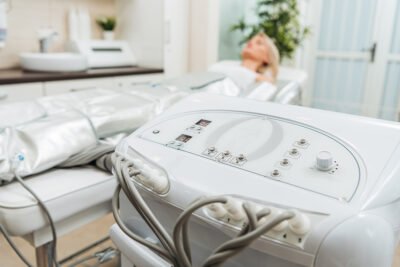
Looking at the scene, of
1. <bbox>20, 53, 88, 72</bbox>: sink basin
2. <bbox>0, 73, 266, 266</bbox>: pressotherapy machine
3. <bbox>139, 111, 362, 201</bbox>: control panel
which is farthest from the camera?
<bbox>20, 53, 88, 72</bbox>: sink basin

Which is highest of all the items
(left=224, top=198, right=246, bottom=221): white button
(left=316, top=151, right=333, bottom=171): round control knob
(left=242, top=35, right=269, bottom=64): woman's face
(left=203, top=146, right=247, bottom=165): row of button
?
(left=242, top=35, right=269, bottom=64): woman's face

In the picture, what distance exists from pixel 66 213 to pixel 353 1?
→ 3.93 metres

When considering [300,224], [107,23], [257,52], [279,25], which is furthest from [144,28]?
[300,224]

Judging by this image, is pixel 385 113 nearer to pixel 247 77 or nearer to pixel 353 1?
pixel 353 1

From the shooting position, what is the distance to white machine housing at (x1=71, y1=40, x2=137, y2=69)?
2.65 metres

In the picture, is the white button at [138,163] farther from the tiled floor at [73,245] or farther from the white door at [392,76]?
the white door at [392,76]

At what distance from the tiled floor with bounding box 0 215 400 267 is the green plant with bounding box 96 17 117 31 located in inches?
71.7

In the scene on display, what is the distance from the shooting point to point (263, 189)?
50cm

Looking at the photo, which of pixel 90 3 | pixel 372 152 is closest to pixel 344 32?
pixel 90 3

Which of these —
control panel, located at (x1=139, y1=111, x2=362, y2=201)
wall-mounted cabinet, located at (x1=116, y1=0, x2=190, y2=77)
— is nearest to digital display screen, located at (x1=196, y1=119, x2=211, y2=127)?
control panel, located at (x1=139, y1=111, x2=362, y2=201)

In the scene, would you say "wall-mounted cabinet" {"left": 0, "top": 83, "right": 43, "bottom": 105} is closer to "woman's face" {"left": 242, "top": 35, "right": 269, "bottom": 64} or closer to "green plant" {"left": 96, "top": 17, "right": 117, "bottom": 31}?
"green plant" {"left": 96, "top": 17, "right": 117, "bottom": 31}

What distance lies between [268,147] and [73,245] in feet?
4.41

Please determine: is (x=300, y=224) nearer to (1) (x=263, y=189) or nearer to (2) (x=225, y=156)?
(1) (x=263, y=189)

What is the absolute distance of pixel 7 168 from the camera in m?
0.86
